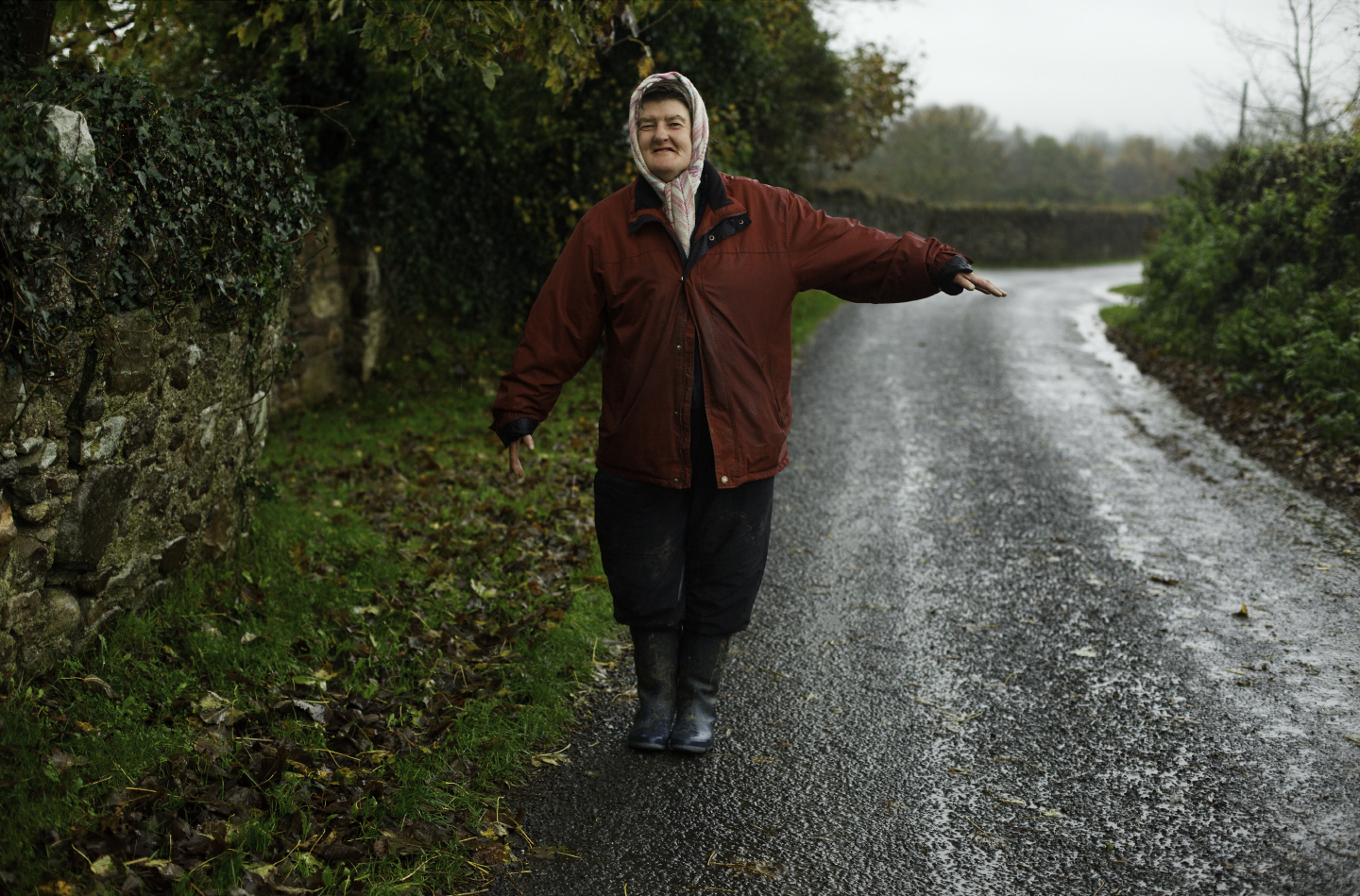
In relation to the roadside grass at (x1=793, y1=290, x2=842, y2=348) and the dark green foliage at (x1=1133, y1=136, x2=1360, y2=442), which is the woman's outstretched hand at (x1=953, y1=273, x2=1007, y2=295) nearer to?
the dark green foliage at (x1=1133, y1=136, x2=1360, y2=442)

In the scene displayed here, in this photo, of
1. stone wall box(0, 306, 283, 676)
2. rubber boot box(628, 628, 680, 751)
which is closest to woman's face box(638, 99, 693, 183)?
rubber boot box(628, 628, 680, 751)

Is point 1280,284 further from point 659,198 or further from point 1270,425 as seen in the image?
point 659,198

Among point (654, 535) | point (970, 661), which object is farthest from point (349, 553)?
point (970, 661)

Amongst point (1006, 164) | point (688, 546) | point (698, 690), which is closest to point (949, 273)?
point (688, 546)

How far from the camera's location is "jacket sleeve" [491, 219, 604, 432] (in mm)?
3434

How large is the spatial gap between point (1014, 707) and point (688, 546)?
4.91 feet

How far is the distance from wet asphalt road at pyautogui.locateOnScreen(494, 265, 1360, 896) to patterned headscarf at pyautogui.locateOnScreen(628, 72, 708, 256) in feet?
6.13

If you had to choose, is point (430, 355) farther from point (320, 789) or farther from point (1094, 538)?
point (320, 789)

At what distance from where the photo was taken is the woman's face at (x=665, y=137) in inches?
131

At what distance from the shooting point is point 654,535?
352 cm

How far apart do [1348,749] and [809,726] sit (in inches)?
73.7

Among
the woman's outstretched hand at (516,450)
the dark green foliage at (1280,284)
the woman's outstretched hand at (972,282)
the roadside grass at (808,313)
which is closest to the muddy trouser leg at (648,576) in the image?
the woman's outstretched hand at (516,450)

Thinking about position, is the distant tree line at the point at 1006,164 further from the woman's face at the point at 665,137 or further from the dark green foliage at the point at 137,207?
the woman's face at the point at 665,137

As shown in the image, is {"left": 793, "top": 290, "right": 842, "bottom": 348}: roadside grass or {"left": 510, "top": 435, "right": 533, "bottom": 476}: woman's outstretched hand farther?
{"left": 793, "top": 290, "right": 842, "bottom": 348}: roadside grass
